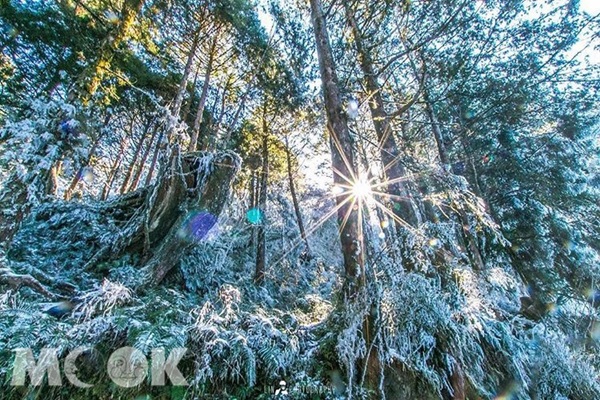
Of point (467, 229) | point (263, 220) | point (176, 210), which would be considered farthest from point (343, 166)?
point (263, 220)

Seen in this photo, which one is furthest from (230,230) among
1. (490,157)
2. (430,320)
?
(490,157)

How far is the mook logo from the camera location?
192 centimetres

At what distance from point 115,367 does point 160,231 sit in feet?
7.91

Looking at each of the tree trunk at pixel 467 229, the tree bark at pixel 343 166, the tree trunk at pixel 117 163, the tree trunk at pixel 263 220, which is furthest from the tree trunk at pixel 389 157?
the tree trunk at pixel 117 163

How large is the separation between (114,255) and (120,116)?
1036 cm

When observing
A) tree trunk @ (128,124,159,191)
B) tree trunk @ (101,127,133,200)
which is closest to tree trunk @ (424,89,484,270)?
tree trunk @ (128,124,159,191)

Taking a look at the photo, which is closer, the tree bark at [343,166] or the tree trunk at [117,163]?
the tree bark at [343,166]

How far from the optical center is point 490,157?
30.1ft

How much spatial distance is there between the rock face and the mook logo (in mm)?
1842

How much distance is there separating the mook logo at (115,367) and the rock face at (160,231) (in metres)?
1.84

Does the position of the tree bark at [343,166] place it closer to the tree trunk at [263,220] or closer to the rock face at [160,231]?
the rock face at [160,231]

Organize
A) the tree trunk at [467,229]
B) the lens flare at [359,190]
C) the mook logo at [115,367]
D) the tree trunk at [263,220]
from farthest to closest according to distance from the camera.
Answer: the tree trunk at [263,220] < the tree trunk at [467,229] < the lens flare at [359,190] < the mook logo at [115,367]

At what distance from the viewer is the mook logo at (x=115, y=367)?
1.92 meters

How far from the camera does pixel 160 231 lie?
431 centimetres
